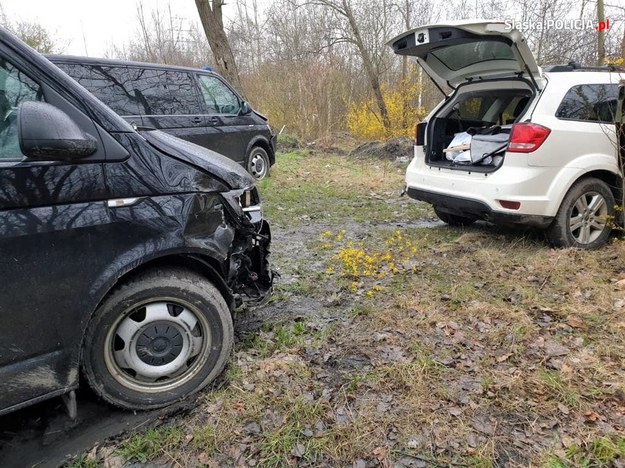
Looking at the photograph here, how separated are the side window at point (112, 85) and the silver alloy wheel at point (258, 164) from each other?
2.66 metres

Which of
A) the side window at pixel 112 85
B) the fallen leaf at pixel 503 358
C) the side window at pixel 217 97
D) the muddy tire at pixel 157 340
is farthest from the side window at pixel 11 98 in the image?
the side window at pixel 217 97

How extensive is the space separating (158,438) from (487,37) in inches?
165

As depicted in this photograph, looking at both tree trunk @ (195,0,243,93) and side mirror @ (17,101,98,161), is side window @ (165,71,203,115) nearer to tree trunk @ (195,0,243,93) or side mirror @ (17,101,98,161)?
tree trunk @ (195,0,243,93)

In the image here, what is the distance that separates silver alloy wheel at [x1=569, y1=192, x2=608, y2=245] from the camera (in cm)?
431

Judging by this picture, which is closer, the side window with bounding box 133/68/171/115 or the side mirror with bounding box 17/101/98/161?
the side mirror with bounding box 17/101/98/161

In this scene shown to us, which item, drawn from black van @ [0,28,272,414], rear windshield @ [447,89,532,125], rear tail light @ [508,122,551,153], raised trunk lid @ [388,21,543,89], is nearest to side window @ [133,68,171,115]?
raised trunk lid @ [388,21,543,89]

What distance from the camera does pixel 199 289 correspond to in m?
2.35

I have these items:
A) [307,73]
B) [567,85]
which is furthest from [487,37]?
[307,73]

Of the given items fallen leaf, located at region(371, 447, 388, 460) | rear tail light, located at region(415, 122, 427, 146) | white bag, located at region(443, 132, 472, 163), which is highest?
rear tail light, located at region(415, 122, 427, 146)

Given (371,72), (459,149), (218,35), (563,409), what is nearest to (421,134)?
(459,149)

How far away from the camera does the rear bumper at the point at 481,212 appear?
4.09 meters

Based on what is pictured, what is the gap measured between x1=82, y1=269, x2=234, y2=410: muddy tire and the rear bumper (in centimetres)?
294

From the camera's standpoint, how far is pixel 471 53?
4.50 metres

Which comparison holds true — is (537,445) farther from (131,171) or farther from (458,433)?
(131,171)
